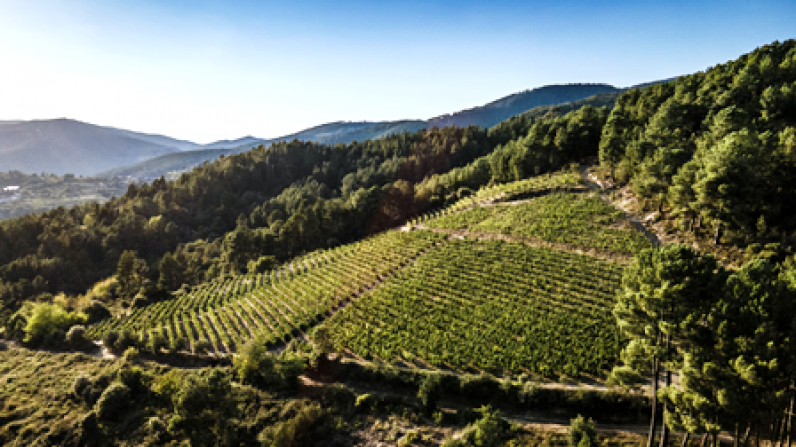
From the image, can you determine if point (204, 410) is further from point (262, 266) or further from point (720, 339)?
point (262, 266)

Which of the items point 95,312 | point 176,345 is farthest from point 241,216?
point 176,345

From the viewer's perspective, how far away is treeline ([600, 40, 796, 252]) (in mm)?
35375

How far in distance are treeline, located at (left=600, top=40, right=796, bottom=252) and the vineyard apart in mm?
6416

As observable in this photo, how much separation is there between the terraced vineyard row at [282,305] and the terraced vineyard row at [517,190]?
17.0 m

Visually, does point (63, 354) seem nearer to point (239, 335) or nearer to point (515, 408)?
point (239, 335)

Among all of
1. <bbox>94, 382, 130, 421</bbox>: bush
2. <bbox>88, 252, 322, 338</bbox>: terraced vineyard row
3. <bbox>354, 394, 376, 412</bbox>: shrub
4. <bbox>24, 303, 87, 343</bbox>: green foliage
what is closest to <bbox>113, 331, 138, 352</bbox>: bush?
<bbox>88, 252, 322, 338</bbox>: terraced vineyard row

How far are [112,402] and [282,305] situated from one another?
22529mm

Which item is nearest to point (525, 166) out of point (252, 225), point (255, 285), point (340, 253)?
point (340, 253)

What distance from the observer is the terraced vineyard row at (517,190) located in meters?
72.6

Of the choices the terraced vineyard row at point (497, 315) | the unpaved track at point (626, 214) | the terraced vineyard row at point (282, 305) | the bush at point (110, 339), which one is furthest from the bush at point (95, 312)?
the unpaved track at point (626, 214)

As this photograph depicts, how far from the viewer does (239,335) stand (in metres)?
46.4

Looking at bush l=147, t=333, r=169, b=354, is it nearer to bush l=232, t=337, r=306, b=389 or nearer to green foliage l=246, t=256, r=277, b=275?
bush l=232, t=337, r=306, b=389

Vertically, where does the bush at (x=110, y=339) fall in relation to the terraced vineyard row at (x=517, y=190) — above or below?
below

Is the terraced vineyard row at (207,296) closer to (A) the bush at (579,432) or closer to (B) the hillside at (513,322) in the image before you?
(B) the hillside at (513,322)
